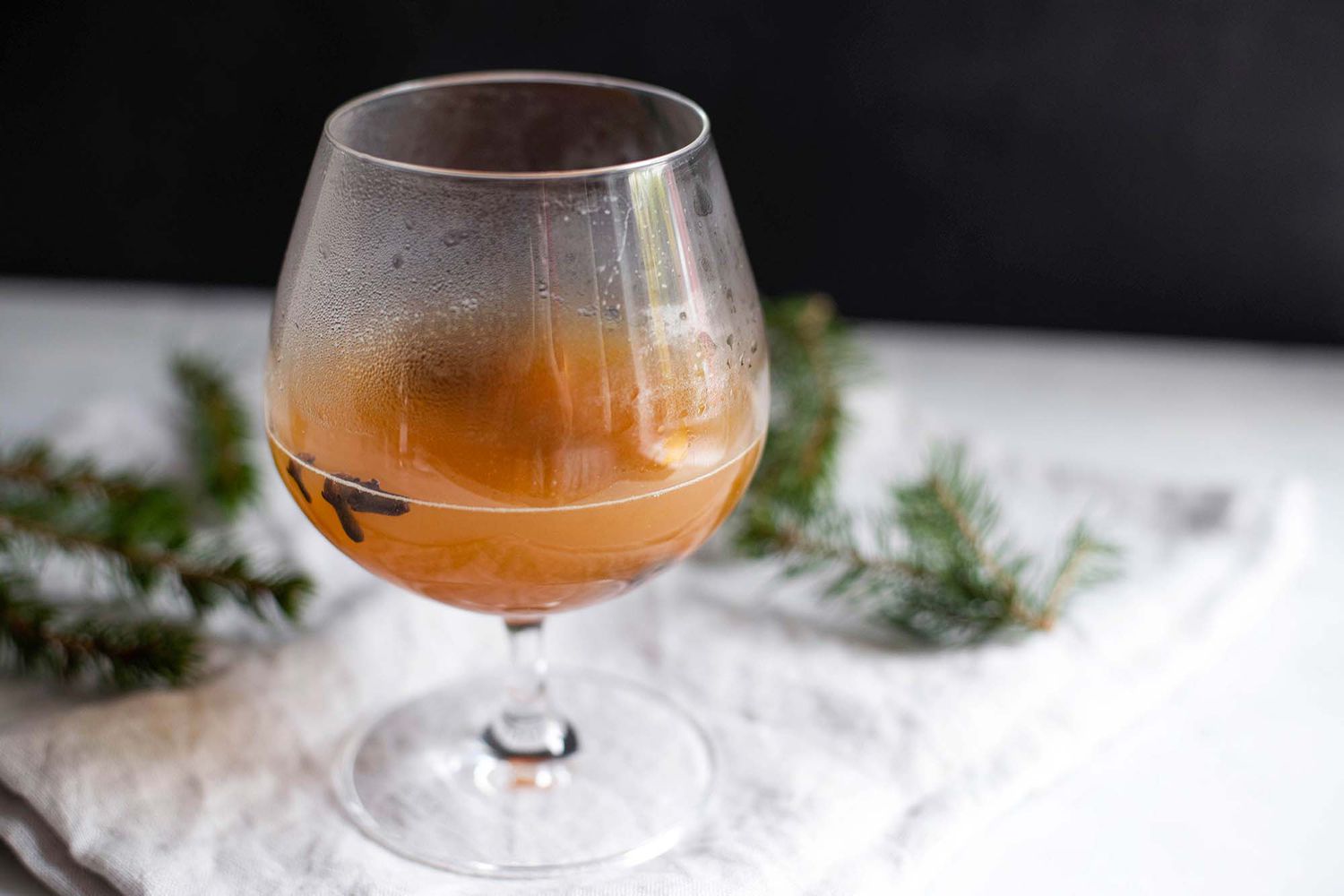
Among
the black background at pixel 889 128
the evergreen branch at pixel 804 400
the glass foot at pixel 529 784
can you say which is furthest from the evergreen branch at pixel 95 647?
the black background at pixel 889 128

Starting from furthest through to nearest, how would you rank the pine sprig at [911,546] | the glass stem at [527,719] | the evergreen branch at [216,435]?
the evergreen branch at [216,435] → the pine sprig at [911,546] → the glass stem at [527,719]

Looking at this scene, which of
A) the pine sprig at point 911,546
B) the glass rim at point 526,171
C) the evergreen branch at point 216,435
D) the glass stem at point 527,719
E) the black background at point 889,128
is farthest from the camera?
the black background at point 889,128

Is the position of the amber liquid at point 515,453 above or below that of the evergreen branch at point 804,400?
above

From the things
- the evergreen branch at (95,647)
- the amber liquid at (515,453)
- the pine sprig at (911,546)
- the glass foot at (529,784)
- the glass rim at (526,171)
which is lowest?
the glass foot at (529,784)

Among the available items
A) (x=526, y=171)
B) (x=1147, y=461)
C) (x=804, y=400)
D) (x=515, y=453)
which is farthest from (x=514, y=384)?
(x=1147, y=461)

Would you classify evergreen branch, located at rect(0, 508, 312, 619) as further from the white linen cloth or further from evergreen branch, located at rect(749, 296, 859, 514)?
evergreen branch, located at rect(749, 296, 859, 514)

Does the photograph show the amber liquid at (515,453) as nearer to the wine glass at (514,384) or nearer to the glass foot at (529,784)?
the wine glass at (514,384)

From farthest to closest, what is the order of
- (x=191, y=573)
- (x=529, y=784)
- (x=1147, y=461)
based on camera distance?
(x=1147, y=461) < (x=191, y=573) < (x=529, y=784)

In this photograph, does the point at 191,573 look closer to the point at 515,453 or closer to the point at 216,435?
the point at 216,435
